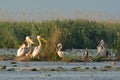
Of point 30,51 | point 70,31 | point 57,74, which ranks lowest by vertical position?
point 57,74

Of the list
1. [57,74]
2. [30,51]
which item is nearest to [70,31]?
[30,51]

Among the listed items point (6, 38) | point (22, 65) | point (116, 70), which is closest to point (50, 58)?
point (22, 65)

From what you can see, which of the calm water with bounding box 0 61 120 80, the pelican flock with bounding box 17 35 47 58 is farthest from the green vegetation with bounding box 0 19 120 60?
the calm water with bounding box 0 61 120 80

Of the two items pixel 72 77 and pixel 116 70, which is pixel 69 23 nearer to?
pixel 116 70

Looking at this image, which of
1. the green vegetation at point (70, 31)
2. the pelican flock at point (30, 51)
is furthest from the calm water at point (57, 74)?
the green vegetation at point (70, 31)

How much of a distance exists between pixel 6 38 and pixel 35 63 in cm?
1300

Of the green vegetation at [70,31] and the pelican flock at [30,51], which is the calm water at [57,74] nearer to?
the pelican flock at [30,51]

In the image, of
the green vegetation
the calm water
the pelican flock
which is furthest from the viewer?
the green vegetation

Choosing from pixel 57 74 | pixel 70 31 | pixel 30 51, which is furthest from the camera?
pixel 70 31

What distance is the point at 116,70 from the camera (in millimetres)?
24594

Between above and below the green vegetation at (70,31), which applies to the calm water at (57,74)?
below

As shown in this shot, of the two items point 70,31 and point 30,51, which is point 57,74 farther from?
point 70,31

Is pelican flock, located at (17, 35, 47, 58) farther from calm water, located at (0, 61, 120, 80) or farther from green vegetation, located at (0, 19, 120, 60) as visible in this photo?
green vegetation, located at (0, 19, 120, 60)

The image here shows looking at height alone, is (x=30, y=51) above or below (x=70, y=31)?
below
